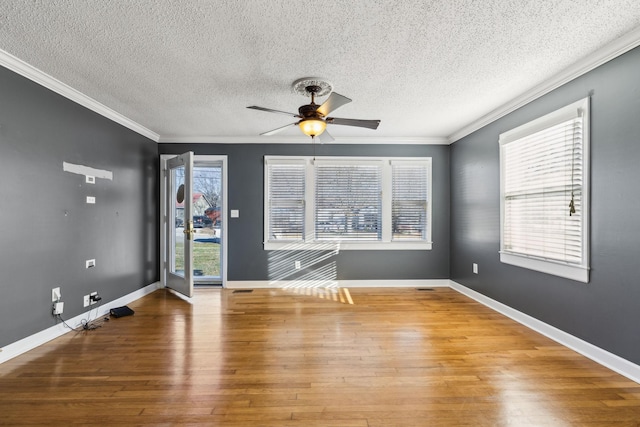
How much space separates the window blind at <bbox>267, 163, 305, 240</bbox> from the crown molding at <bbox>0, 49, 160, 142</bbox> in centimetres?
215

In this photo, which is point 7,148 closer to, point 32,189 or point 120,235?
point 32,189

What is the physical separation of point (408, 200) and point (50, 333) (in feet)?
15.8

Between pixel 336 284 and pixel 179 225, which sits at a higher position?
pixel 179 225

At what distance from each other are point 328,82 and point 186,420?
282cm

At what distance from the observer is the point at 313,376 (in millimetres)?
2150

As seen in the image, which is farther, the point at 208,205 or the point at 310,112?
the point at 208,205

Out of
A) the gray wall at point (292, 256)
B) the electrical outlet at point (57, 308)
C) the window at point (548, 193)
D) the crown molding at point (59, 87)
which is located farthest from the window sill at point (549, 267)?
the crown molding at point (59, 87)

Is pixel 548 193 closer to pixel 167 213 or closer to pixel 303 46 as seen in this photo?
pixel 303 46

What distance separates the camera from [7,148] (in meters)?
2.39

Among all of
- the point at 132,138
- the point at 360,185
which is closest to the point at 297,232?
the point at 360,185

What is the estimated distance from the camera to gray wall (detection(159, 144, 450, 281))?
4785mm

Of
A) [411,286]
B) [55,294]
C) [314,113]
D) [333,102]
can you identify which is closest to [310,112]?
[314,113]

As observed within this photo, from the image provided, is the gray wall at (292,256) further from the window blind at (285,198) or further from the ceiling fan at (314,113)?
the ceiling fan at (314,113)

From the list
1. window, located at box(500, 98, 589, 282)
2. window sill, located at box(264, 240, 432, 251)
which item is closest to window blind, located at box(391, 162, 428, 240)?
window sill, located at box(264, 240, 432, 251)
